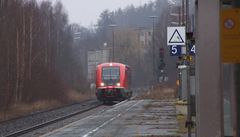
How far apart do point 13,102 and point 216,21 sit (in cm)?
3784

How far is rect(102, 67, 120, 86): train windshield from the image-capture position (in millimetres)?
50594

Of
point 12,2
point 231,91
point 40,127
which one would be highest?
point 12,2

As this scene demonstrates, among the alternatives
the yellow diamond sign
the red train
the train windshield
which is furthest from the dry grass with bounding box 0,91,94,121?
the yellow diamond sign

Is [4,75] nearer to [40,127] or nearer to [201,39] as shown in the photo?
[40,127]

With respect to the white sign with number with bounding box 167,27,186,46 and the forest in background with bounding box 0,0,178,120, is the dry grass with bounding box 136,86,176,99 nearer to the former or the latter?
Result: the forest in background with bounding box 0,0,178,120

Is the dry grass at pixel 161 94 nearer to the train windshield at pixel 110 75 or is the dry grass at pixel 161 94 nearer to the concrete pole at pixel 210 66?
the train windshield at pixel 110 75

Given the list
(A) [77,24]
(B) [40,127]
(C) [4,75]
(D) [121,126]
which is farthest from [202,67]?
(A) [77,24]

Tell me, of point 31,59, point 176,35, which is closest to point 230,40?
point 176,35

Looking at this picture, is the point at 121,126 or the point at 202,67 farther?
the point at 121,126

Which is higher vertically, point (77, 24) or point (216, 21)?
point (77, 24)

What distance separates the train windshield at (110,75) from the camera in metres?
50.6

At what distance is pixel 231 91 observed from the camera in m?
10.6

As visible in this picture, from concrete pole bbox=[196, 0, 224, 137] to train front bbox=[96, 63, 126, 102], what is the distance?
3894cm

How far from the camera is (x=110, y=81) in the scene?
5084 cm
